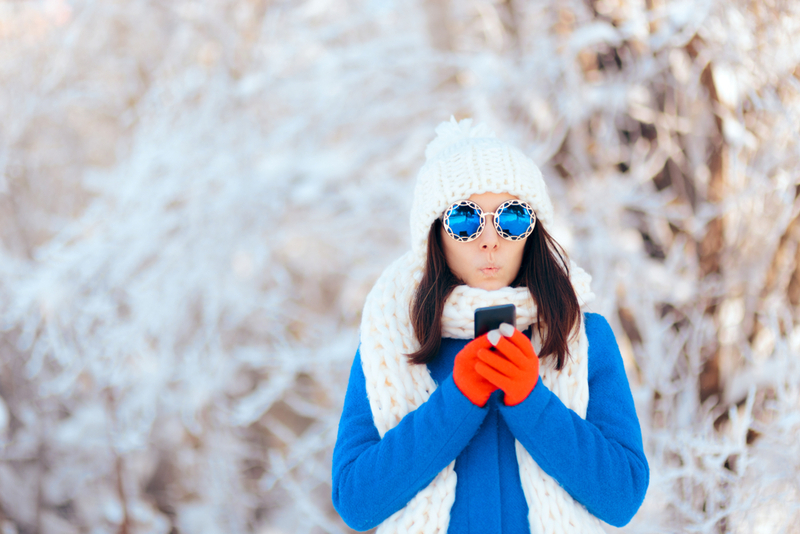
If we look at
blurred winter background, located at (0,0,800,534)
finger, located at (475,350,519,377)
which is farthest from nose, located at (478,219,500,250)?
blurred winter background, located at (0,0,800,534)

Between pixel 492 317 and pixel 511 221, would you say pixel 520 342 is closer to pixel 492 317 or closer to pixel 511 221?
pixel 492 317

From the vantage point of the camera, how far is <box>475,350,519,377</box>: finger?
1.00m

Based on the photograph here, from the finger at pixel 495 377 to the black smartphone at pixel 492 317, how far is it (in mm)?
67

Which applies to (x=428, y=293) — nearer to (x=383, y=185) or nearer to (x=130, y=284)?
(x=383, y=185)

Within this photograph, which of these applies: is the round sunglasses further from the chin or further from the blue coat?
the blue coat

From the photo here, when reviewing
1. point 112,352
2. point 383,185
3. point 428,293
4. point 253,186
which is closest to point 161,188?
point 253,186

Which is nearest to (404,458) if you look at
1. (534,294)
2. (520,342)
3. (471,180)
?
(520,342)

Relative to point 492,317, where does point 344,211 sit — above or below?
below

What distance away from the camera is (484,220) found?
1.13 meters

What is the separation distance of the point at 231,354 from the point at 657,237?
339cm

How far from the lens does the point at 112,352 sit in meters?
3.83

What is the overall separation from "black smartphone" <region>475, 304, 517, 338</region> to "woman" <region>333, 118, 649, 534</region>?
0.07 feet

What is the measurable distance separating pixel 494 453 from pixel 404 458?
0.21 meters

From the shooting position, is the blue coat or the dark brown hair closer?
the blue coat
